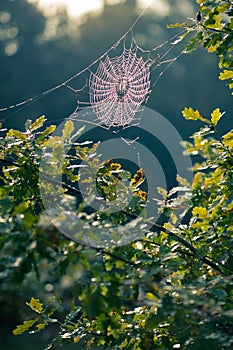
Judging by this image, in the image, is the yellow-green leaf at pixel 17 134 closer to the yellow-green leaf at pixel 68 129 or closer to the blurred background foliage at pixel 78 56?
the yellow-green leaf at pixel 68 129

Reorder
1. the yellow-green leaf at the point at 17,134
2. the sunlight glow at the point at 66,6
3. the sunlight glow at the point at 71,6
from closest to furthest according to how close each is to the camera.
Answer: the yellow-green leaf at the point at 17,134, the sunlight glow at the point at 71,6, the sunlight glow at the point at 66,6

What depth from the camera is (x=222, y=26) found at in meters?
3.16

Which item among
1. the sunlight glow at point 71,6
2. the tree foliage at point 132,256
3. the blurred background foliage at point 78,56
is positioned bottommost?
the tree foliage at point 132,256

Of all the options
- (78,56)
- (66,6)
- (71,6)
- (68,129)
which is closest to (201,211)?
(68,129)

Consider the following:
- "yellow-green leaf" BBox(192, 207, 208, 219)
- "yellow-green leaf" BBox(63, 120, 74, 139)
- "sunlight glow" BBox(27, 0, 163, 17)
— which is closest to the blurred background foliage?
"sunlight glow" BBox(27, 0, 163, 17)

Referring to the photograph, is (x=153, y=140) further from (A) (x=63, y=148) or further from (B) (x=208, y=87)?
(A) (x=63, y=148)

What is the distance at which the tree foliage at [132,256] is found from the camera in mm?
2031

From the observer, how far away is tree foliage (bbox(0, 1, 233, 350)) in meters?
2.03

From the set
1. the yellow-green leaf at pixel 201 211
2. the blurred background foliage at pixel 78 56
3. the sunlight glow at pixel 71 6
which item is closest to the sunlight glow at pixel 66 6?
the sunlight glow at pixel 71 6

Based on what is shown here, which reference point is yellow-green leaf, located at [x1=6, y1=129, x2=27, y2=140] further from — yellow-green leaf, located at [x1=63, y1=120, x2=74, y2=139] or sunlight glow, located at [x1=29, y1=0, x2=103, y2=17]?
sunlight glow, located at [x1=29, y1=0, x2=103, y2=17]

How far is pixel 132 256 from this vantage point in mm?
2498

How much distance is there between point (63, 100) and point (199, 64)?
6489 mm

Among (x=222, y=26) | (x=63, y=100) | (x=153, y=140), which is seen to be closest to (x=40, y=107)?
(x=63, y=100)

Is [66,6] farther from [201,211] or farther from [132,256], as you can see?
[132,256]
